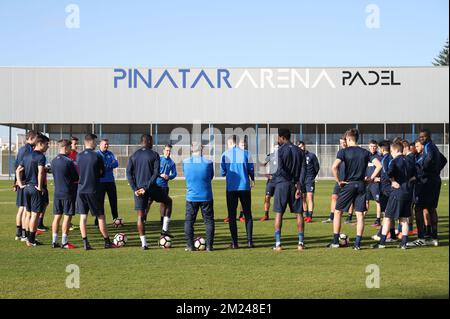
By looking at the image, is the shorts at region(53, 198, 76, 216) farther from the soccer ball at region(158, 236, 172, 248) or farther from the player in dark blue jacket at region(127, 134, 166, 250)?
the soccer ball at region(158, 236, 172, 248)

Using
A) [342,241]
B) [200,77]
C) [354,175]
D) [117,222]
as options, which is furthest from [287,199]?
[200,77]

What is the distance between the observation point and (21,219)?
12.1 meters

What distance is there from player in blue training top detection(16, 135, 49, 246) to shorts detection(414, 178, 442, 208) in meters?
7.34

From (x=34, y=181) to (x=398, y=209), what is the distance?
A: 690cm

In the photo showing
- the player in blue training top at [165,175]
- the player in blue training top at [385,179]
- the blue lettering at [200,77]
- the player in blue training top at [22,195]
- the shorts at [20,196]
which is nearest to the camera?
the player in blue training top at [22,195]

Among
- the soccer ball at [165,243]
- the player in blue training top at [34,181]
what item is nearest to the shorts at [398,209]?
the soccer ball at [165,243]

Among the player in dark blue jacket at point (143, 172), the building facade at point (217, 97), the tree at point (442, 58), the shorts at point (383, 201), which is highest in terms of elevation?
the tree at point (442, 58)

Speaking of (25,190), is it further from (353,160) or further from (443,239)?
(443,239)

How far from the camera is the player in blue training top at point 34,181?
1094cm

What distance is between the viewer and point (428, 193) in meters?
11.4

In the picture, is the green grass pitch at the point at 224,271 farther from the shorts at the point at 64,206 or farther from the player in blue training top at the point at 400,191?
the shorts at the point at 64,206

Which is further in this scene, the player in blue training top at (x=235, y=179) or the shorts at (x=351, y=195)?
the player in blue training top at (x=235, y=179)

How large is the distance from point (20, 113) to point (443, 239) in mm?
34535
